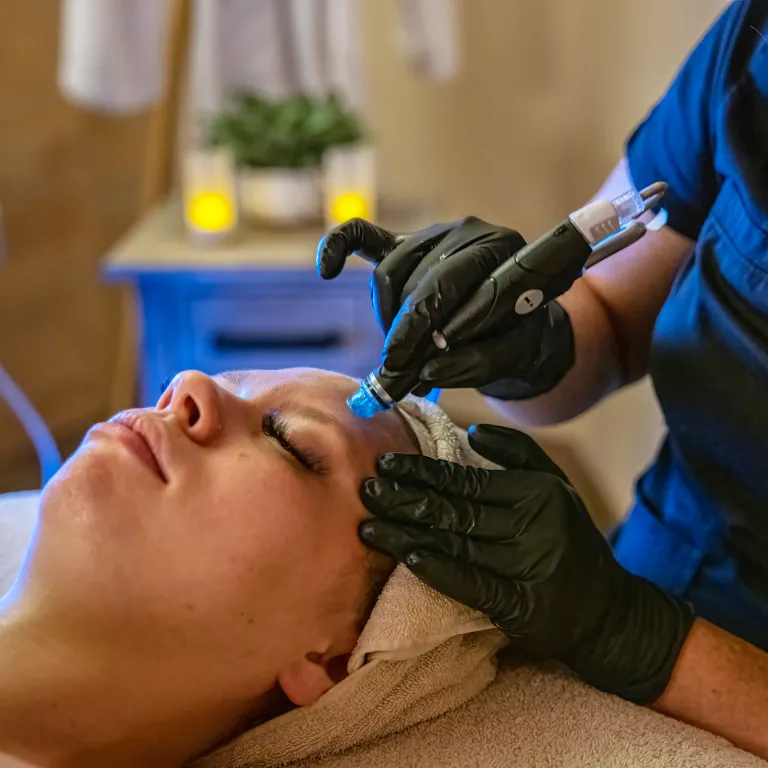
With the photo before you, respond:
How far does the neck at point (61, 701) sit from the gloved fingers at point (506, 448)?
0.37 m

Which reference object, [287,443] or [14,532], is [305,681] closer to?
[287,443]

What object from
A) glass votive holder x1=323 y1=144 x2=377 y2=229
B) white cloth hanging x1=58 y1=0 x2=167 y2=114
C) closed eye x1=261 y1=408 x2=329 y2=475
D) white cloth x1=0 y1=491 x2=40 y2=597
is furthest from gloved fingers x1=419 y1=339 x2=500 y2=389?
white cloth hanging x1=58 y1=0 x2=167 y2=114

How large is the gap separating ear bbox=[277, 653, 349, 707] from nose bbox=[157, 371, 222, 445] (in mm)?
208

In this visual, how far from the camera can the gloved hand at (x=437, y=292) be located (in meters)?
0.75

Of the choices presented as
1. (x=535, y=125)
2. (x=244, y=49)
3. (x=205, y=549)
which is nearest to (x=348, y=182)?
(x=244, y=49)

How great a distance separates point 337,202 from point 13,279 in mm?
1079

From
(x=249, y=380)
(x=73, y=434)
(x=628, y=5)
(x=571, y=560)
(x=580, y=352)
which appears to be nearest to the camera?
(x=571, y=560)

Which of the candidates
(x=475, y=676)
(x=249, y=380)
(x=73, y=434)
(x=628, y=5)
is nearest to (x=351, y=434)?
(x=249, y=380)

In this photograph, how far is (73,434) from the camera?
2.76 metres

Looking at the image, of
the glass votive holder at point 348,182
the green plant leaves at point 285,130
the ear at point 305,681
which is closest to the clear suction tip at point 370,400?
the ear at point 305,681

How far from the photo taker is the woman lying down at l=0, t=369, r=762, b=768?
720mm

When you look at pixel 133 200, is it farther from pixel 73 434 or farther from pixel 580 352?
pixel 580 352

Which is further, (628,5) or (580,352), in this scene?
(628,5)

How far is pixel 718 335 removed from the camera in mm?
877
